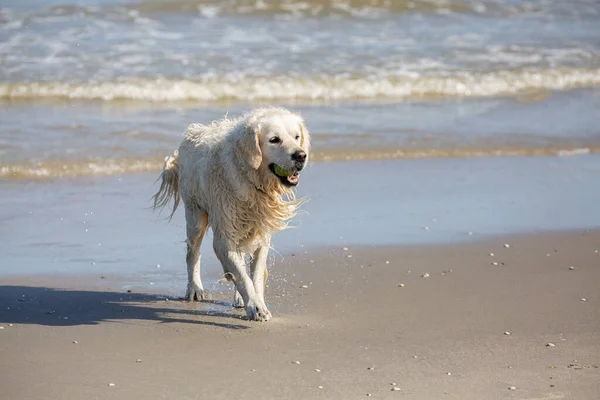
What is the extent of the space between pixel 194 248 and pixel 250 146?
1180 mm

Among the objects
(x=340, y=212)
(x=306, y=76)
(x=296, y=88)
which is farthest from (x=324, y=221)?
(x=306, y=76)

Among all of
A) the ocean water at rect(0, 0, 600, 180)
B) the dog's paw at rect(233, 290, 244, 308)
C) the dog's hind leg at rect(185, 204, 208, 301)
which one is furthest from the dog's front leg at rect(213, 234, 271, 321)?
the ocean water at rect(0, 0, 600, 180)

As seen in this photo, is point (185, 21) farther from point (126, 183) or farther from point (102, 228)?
point (102, 228)

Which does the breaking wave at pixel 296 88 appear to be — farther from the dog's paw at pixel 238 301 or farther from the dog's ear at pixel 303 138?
the dog's ear at pixel 303 138

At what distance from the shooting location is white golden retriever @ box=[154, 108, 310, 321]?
6.93 m

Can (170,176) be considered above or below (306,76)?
above

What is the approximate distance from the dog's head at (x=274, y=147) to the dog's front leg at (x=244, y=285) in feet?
2.01

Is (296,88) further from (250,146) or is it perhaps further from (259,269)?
(250,146)

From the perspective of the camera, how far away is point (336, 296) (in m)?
7.73

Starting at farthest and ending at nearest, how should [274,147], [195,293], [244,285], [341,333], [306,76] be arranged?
[306,76]
[195,293]
[244,285]
[274,147]
[341,333]

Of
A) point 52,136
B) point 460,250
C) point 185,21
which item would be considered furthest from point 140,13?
point 460,250

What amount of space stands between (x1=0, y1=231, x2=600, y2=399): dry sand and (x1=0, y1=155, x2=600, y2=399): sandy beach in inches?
0.6

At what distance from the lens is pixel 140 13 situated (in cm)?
2303

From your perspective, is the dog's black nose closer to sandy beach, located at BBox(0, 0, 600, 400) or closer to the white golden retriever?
the white golden retriever
